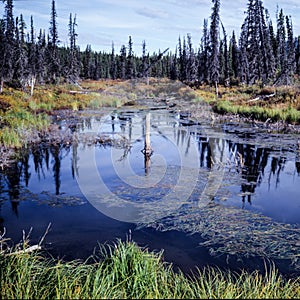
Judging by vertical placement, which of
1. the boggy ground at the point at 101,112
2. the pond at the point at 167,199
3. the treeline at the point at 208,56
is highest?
the treeline at the point at 208,56

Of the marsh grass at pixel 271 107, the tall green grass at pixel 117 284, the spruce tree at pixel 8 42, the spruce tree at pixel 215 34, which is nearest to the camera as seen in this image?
the tall green grass at pixel 117 284

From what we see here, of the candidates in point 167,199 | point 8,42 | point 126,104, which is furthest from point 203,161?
point 8,42

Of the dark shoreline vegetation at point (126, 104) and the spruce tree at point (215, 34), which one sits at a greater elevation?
the spruce tree at point (215, 34)

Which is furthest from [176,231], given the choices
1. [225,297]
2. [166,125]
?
[166,125]

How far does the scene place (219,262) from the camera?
6.41 meters

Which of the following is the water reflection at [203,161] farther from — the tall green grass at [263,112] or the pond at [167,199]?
the tall green grass at [263,112]

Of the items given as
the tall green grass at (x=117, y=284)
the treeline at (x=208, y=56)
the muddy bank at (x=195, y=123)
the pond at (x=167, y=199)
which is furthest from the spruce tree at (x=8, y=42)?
the tall green grass at (x=117, y=284)

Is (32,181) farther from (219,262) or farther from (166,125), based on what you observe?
(166,125)

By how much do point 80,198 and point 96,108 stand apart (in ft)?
81.5

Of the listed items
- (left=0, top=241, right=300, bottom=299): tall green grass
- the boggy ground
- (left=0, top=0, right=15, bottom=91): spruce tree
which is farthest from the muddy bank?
(left=0, top=0, right=15, bottom=91): spruce tree

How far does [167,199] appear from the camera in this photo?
31.5 ft

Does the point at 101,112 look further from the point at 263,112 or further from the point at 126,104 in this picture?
the point at 263,112

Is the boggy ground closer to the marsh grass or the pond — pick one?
the marsh grass

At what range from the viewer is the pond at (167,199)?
6988 millimetres
